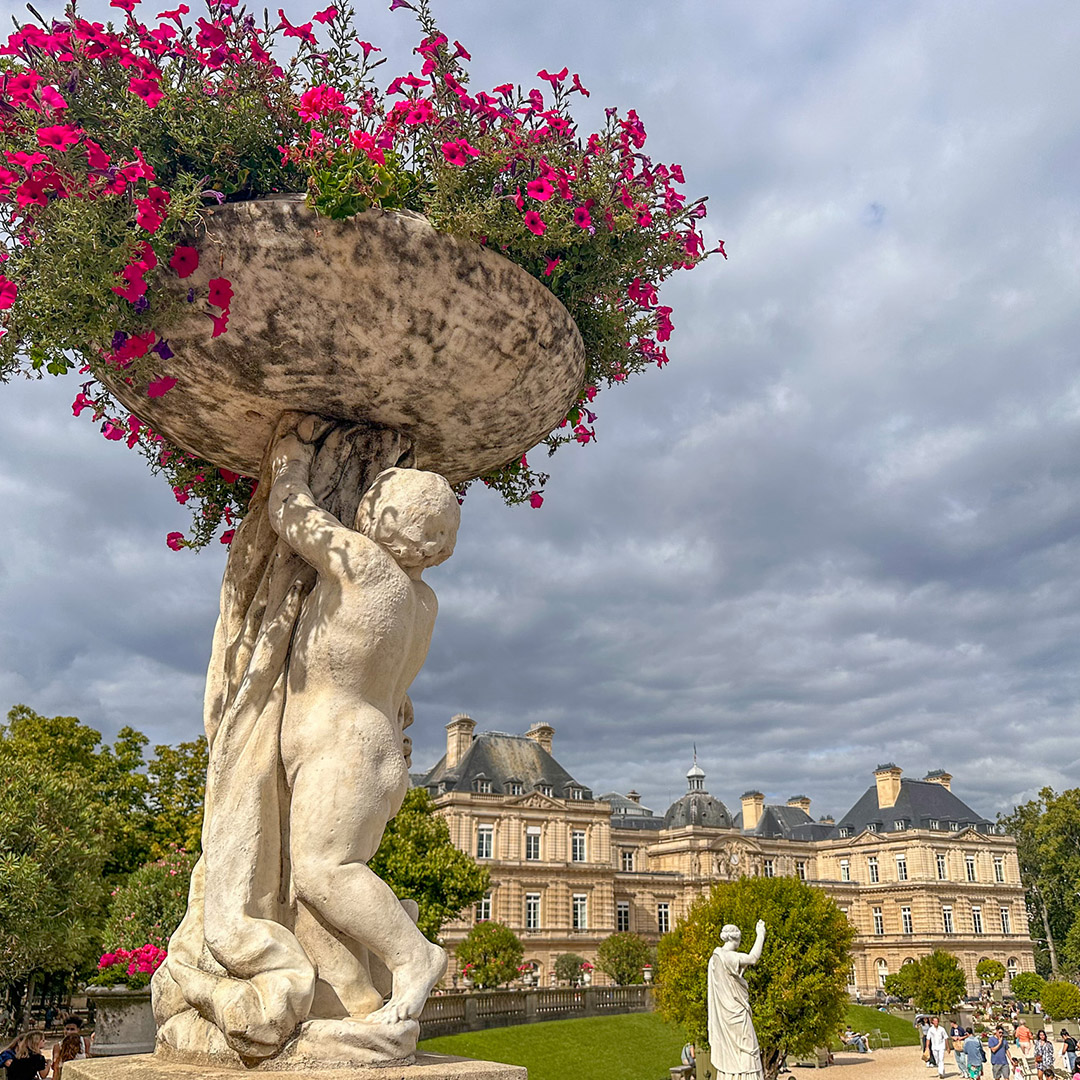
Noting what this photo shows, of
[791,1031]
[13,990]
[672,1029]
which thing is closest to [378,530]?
[791,1031]

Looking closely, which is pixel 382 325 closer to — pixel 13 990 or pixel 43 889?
pixel 43 889

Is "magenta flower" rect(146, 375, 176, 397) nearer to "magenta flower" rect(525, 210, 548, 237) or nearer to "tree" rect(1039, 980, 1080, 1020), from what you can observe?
"magenta flower" rect(525, 210, 548, 237)

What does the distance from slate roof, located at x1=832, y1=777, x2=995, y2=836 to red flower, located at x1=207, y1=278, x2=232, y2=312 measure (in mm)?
62478

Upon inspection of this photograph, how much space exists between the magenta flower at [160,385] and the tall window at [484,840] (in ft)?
143

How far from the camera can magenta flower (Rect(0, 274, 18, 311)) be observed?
9.32ft

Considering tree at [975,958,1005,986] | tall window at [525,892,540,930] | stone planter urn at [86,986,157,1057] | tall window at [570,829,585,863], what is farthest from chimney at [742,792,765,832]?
stone planter urn at [86,986,157,1057]

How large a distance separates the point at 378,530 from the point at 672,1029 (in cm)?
2625

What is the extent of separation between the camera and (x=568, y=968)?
41.8 meters

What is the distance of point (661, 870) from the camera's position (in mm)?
54531

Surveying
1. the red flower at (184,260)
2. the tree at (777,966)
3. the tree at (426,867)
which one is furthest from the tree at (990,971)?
the red flower at (184,260)

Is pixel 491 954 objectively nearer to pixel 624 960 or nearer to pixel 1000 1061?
pixel 624 960

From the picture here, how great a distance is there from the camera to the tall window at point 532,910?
44719mm

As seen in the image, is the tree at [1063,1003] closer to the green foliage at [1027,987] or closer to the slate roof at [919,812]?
the green foliage at [1027,987]

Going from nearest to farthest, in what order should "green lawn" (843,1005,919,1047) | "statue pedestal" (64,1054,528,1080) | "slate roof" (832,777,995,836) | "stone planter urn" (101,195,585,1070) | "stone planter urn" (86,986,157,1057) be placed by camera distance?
"statue pedestal" (64,1054,528,1080) → "stone planter urn" (101,195,585,1070) → "stone planter urn" (86,986,157,1057) → "green lawn" (843,1005,919,1047) → "slate roof" (832,777,995,836)
